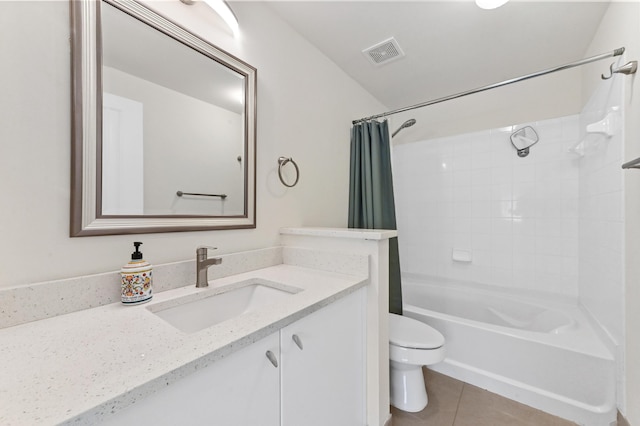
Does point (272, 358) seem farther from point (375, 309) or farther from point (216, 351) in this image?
point (375, 309)

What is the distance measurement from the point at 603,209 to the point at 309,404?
6.36 feet

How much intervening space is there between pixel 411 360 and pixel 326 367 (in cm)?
68

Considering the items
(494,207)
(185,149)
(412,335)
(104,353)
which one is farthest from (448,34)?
(104,353)

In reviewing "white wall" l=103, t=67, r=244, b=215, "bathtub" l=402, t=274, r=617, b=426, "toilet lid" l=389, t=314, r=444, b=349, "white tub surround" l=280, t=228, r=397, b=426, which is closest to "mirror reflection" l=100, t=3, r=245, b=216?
"white wall" l=103, t=67, r=244, b=215

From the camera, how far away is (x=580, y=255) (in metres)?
1.88

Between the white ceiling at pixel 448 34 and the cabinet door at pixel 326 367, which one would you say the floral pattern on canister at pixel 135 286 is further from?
the white ceiling at pixel 448 34

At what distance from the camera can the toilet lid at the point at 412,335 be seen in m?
1.35

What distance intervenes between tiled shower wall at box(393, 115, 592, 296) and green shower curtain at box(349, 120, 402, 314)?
3.06ft

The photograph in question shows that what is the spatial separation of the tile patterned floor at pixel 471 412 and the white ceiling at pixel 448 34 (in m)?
2.26

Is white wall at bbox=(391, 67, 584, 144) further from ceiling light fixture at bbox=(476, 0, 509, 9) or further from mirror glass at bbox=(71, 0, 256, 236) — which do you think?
mirror glass at bbox=(71, 0, 256, 236)

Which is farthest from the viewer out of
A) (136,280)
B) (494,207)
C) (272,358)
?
(494,207)

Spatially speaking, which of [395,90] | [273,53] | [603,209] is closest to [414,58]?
[395,90]

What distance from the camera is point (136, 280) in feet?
2.70

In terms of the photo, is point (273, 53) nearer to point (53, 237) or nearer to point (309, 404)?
point (53, 237)
